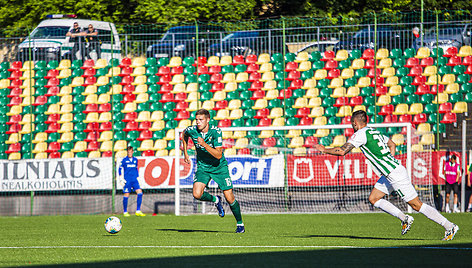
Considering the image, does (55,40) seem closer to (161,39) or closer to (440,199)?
(161,39)

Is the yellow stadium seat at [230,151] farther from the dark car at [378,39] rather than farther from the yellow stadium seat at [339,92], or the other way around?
the dark car at [378,39]

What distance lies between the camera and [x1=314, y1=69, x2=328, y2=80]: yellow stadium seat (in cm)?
2244

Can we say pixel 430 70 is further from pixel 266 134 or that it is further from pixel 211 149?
pixel 211 149

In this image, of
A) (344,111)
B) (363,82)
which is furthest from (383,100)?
(344,111)

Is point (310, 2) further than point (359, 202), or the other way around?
point (310, 2)

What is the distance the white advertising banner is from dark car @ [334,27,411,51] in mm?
8184

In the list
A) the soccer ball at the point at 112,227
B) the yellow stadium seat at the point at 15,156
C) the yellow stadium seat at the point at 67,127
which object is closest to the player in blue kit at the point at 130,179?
the yellow stadium seat at the point at 67,127

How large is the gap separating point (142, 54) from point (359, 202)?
8763mm

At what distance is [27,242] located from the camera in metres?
10.7

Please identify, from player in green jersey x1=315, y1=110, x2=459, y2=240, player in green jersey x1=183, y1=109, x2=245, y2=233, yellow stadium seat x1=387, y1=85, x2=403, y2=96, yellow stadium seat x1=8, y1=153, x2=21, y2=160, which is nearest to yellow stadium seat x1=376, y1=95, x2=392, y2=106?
yellow stadium seat x1=387, y1=85, x2=403, y2=96

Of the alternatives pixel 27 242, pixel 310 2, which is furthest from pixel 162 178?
pixel 310 2

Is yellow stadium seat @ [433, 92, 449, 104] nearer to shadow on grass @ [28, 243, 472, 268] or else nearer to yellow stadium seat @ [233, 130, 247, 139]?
yellow stadium seat @ [233, 130, 247, 139]

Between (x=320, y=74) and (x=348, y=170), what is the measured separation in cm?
419

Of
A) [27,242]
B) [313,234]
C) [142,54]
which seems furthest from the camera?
[142,54]
